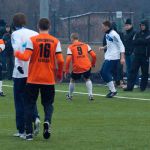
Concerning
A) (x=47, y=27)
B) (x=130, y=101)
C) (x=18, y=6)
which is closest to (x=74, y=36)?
(x=130, y=101)

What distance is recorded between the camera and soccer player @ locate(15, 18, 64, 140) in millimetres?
12586

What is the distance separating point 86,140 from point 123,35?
1373 centimetres

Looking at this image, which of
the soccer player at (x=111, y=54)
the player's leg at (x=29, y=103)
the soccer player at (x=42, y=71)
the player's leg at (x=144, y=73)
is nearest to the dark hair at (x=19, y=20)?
the soccer player at (x=42, y=71)

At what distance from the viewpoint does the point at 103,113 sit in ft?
56.3

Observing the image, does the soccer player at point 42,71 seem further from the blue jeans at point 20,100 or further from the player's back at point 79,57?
the player's back at point 79,57

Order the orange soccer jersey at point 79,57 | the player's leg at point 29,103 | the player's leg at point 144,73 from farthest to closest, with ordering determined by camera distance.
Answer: the player's leg at point 144,73 → the orange soccer jersey at point 79,57 → the player's leg at point 29,103

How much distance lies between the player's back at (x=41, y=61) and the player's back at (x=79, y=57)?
7.69 m

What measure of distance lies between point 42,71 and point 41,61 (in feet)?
0.51

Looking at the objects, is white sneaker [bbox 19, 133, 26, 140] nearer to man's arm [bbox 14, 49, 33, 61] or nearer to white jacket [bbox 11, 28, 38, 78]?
white jacket [bbox 11, 28, 38, 78]

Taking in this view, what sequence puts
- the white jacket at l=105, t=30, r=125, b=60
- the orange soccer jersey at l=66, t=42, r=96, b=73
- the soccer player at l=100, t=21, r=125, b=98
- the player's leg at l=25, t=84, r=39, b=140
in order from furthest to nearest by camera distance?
the white jacket at l=105, t=30, r=125, b=60, the soccer player at l=100, t=21, r=125, b=98, the orange soccer jersey at l=66, t=42, r=96, b=73, the player's leg at l=25, t=84, r=39, b=140

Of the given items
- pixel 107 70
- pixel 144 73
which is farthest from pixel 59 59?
pixel 144 73

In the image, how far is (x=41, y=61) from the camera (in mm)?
12633

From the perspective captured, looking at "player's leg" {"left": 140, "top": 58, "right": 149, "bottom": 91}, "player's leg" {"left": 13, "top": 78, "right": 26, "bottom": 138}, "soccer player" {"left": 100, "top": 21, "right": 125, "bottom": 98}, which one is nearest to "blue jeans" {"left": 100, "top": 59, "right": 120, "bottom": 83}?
"soccer player" {"left": 100, "top": 21, "right": 125, "bottom": 98}

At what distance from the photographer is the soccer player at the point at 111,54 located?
21.2 meters
